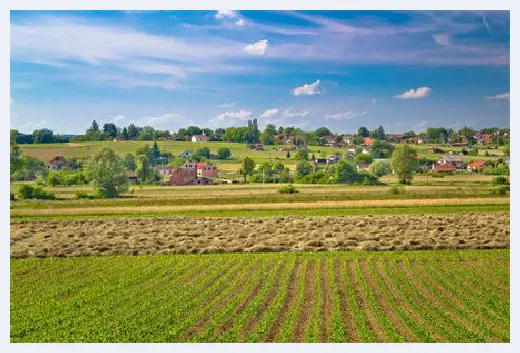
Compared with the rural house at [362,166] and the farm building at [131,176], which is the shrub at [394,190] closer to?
the rural house at [362,166]

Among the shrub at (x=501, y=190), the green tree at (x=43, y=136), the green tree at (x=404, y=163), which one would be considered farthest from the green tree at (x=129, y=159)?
the shrub at (x=501, y=190)

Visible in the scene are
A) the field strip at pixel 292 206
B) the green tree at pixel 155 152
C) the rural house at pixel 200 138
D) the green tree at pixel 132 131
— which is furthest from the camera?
the field strip at pixel 292 206

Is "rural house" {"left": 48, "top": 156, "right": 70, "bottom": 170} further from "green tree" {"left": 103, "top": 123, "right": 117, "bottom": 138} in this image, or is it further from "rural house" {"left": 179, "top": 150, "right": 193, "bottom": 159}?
"rural house" {"left": 179, "top": 150, "right": 193, "bottom": 159}

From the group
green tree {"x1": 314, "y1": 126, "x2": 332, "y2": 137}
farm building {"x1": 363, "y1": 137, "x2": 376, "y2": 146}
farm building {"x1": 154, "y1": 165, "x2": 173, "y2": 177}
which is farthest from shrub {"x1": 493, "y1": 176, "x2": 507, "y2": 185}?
farm building {"x1": 154, "y1": 165, "x2": 173, "y2": 177}

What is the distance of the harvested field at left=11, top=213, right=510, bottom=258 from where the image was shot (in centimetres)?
1283

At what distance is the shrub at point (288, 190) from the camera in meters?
19.6

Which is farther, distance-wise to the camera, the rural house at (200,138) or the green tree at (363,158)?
the green tree at (363,158)

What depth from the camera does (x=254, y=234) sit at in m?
14.6

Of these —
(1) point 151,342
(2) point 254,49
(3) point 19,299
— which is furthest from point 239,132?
(1) point 151,342

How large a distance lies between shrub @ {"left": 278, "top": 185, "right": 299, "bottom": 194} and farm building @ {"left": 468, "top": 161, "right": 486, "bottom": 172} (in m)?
6.65

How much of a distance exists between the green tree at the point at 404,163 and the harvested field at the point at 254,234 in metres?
1.29

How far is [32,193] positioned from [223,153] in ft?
16.7

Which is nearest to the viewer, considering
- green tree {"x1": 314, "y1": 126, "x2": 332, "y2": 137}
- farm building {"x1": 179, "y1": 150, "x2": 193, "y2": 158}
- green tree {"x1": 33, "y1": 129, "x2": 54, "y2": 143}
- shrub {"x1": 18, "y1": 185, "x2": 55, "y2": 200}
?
green tree {"x1": 33, "y1": 129, "x2": 54, "y2": 143}

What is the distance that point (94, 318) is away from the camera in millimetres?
7426
